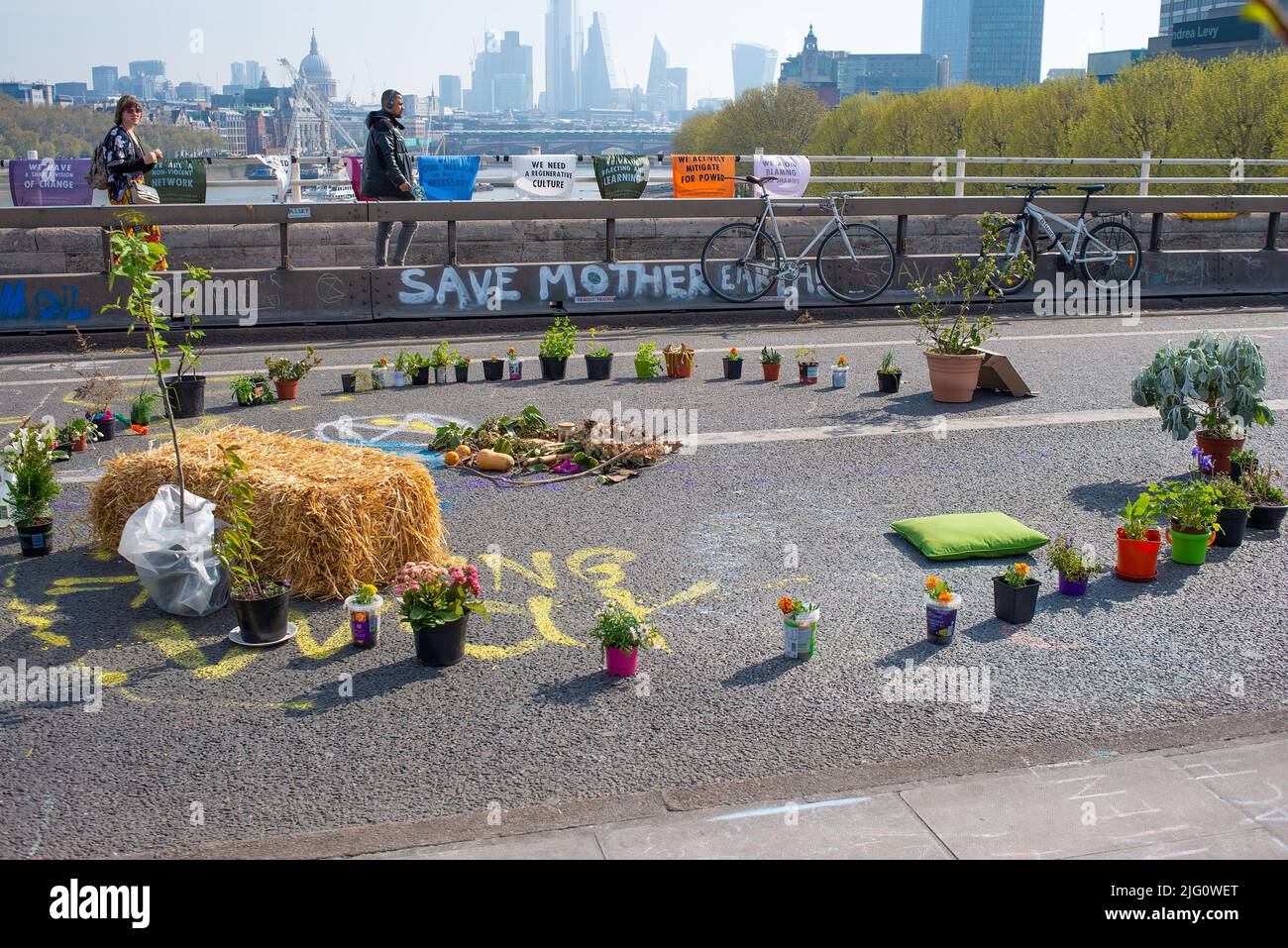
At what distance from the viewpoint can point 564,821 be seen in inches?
172

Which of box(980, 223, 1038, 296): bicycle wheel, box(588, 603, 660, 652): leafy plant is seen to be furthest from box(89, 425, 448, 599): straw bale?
box(980, 223, 1038, 296): bicycle wheel

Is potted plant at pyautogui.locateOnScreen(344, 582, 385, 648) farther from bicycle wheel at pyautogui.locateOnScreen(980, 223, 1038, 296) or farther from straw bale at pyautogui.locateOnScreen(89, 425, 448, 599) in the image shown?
bicycle wheel at pyautogui.locateOnScreen(980, 223, 1038, 296)

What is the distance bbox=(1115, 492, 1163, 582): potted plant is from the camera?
6645 millimetres

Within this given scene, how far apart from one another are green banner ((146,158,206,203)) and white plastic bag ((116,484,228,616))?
12.7 m

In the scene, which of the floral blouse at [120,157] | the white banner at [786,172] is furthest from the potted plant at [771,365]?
the white banner at [786,172]

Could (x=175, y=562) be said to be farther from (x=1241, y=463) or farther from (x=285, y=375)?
(x=1241, y=463)

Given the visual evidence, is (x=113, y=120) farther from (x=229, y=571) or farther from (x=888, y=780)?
(x=888, y=780)

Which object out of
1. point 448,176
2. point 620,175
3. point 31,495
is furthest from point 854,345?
point 31,495

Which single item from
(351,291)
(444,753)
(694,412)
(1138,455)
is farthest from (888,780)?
(351,291)

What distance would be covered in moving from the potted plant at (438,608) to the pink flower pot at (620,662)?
67 cm

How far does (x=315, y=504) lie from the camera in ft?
20.6

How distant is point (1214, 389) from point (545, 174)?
13017 millimetres

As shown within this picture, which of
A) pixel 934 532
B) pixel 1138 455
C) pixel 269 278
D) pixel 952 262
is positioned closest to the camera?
pixel 934 532

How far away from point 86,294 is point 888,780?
12289mm
